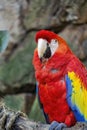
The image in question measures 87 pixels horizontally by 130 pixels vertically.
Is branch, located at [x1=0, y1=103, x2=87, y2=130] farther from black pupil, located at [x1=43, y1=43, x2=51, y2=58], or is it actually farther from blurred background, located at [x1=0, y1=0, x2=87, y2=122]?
blurred background, located at [x1=0, y1=0, x2=87, y2=122]

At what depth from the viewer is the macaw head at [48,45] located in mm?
1612

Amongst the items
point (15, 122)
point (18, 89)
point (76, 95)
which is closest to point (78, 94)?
point (76, 95)

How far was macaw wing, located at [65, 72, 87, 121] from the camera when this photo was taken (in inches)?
63.3

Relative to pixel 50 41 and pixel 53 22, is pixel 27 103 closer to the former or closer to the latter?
pixel 53 22

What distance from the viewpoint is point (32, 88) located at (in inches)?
114

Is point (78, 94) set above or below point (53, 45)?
below

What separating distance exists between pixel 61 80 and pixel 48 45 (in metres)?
0.14

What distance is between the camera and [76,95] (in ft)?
5.30

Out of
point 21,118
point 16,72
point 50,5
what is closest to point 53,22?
point 50,5

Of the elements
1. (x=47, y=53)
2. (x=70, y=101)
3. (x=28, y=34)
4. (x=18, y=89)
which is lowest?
(x=18, y=89)

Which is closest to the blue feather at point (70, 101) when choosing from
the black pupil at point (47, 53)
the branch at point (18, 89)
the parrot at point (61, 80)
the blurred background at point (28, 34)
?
the parrot at point (61, 80)

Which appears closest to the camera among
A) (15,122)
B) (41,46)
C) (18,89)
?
(15,122)

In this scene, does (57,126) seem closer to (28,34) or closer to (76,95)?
(76,95)

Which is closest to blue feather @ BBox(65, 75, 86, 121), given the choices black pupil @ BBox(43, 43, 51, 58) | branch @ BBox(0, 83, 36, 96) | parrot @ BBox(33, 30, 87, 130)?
parrot @ BBox(33, 30, 87, 130)
